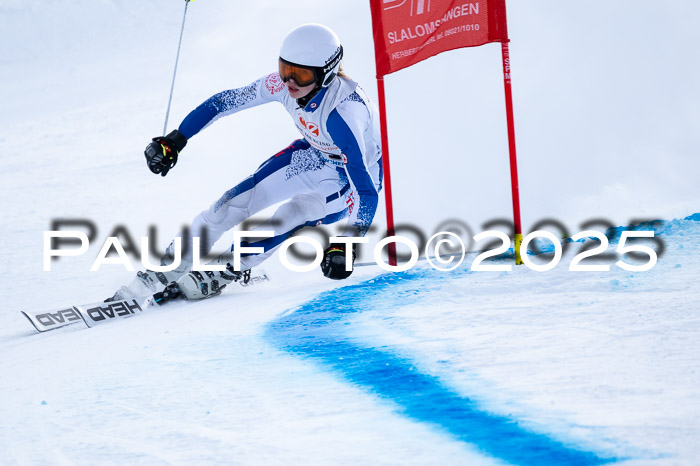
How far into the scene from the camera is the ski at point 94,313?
4.35 m

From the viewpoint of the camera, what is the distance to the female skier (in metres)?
4.10

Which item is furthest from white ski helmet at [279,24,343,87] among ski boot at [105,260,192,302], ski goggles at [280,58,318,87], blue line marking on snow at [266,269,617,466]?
ski boot at [105,260,192,302]

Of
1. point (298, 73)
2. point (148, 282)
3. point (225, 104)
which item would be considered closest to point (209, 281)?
point (148, 282)

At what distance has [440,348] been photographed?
311cm

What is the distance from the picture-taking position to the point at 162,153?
4.37 m

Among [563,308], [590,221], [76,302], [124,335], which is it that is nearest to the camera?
[563,308]

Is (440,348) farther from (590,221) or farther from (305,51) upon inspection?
(590,221)

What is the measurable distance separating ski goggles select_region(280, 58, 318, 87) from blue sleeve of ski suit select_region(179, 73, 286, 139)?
1.43ft

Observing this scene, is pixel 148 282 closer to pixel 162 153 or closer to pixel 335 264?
pixel 162 153

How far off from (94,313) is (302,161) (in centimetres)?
160

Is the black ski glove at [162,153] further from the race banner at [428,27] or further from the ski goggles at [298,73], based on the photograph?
the race banner at [428,27]

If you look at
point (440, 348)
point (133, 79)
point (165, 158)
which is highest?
point (133, 79)

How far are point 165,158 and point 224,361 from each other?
1.66 metres

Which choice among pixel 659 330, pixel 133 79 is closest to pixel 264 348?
pixel 659 330
